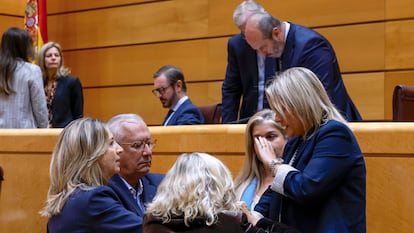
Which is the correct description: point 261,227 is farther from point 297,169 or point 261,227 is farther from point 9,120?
point 9,120

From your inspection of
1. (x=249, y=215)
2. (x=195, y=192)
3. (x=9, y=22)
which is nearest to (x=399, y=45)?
(x=249, y=215)

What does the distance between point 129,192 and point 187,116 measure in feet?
5.06

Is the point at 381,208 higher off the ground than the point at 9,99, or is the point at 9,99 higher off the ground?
the point at 9,99

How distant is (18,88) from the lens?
5316mm

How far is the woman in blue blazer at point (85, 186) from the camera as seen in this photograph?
9.05 ft

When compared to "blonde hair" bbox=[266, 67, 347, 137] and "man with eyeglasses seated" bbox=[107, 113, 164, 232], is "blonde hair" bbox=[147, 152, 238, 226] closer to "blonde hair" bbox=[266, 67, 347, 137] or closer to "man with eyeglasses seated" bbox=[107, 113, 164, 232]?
"blonde hair" bbox=[266, 67, 347, 137]

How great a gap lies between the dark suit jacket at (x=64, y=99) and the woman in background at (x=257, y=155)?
9.25 ft

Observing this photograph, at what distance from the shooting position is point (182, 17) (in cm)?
718

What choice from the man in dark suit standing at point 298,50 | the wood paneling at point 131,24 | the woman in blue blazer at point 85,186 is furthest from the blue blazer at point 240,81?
the wood paneling at point 131,24

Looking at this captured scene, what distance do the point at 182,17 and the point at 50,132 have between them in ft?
10.2

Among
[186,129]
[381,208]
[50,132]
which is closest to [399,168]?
[381,208]

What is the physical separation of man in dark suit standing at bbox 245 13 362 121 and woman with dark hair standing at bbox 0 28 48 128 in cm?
181

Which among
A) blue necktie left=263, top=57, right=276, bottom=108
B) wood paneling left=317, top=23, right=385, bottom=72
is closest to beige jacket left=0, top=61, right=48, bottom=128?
blue necktie left=263, top=57, right=276, bottom=108

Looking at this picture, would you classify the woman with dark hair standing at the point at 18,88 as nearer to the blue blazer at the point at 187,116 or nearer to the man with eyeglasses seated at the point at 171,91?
the man with eyeglasses seated at the point at 171,91
